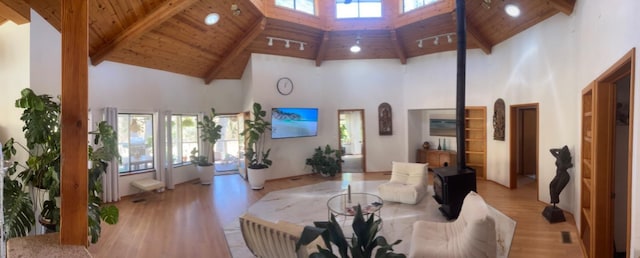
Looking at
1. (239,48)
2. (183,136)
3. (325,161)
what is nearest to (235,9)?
(239,48)

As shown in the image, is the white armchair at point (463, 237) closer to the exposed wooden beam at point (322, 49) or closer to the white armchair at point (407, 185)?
the white armchair at point (407, 185)

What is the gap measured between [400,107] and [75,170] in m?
6.79

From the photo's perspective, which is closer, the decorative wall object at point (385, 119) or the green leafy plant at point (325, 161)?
the green leafy plant at point (325, 161)

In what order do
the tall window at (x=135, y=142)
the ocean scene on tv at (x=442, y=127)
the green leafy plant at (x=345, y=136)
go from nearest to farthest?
1. the tall window at (x=135, y=142)
2. the ocean scene on tv at (x=442, y=127)
3. the green leafy plant at (x=345, y=136)

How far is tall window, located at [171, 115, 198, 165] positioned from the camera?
707 centimetres

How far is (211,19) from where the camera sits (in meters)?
5.21

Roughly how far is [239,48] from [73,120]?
452 cm

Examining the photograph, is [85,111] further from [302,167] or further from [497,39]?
[497,39]

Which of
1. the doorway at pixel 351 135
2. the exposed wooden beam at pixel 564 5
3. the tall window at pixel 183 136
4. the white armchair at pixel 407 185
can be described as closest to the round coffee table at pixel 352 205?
the white armchair at pixel 407 185

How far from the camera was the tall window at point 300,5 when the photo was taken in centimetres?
580

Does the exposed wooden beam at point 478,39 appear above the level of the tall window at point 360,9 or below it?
below

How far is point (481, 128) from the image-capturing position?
6699 mm

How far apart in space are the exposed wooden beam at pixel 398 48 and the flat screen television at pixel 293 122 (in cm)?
233

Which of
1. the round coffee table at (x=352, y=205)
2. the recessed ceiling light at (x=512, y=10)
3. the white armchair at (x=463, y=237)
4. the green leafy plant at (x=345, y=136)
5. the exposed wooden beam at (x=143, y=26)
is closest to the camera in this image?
the white armchair at (x=463, y=237)
